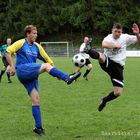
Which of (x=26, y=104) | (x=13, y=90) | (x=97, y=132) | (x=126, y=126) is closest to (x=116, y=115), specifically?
(x=126, y=126)

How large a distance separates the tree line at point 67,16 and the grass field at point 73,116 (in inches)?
1927

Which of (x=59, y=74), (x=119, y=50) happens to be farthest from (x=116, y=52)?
(x=59, y=74)

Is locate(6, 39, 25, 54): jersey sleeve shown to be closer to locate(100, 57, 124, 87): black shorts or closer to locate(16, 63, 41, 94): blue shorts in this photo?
locate(16, 63, 41, 94): blue shorts

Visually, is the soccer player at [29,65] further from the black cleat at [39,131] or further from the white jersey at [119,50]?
the white jersey at [119,50]

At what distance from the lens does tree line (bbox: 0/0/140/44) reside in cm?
6456

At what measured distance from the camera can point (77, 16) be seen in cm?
6625

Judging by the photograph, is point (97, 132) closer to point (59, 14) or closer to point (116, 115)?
point (116, 115)

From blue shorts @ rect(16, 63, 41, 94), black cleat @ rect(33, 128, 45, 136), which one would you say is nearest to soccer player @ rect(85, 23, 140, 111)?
blue shorts @ rect(16, 63, 41, 94)

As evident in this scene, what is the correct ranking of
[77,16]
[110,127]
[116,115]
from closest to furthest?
[110,127]
[116,115]
[77,16]

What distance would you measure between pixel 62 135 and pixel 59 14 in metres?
60.7


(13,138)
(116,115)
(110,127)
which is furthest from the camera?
(116,115)

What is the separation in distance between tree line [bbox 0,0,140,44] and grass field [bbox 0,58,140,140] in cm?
4894

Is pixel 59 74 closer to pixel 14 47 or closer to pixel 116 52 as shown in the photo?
pixel 14 47

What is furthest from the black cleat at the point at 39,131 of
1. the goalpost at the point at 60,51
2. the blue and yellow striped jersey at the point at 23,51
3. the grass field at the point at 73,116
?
the goalpost at the point at 60,51
